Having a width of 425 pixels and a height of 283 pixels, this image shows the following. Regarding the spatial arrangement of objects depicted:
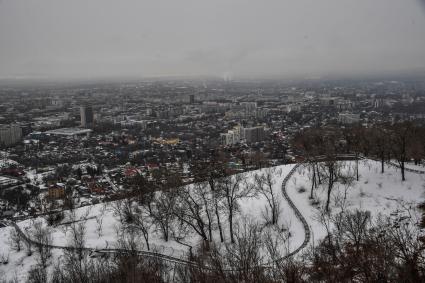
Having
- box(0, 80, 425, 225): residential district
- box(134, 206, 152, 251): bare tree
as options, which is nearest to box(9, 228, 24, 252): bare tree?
box(0, 80, 425, 225): residential district

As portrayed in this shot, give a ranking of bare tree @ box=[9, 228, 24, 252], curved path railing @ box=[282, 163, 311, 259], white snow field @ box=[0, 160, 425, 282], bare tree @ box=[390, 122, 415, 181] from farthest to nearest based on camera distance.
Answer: bare tree @ box=[390, 122, 415, 181] → bare tree @ box=[9, 228, 24, 252] → white snow field @ box=[0, 160, 425, 282] → curved path railing @ box=[282, 163, 311, 259]

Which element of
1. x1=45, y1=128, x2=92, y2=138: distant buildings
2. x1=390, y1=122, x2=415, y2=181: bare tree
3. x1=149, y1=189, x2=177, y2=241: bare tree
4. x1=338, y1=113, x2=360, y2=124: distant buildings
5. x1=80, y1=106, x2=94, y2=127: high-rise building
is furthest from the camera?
x1=80, y1=106, x2=94, y2=127: high-rise building

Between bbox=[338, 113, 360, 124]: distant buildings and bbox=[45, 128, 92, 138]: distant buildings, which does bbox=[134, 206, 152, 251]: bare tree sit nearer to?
bbox=[45, 128, 92, 138]: distant buildings

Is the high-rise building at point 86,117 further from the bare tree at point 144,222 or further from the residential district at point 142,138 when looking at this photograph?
the bare tree at point 144,222

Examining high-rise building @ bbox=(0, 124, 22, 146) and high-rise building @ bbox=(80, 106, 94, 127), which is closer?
high-rise building @ bbox=(0, 124, 22, 146)

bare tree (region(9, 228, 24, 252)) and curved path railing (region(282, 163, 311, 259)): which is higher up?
curved path railing (region(282, 163, 311, 259))

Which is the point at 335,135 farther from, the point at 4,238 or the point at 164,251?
the point at 4,238
